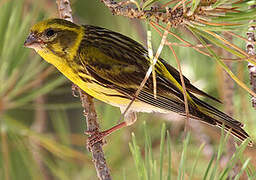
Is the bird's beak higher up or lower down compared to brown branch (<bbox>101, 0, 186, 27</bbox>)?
higher up

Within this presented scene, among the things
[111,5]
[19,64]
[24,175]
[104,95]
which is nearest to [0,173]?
[24,175]

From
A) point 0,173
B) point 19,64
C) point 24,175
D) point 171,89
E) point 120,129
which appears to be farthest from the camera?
point 24,175

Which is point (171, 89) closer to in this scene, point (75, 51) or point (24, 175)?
point (75, 51)

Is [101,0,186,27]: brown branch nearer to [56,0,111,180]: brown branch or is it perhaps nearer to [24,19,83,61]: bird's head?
[56,0,111,180]: brown branch

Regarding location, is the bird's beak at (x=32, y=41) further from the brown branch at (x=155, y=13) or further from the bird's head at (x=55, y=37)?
the brown branch at (x=155, y=13)

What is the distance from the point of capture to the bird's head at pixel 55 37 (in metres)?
1.65

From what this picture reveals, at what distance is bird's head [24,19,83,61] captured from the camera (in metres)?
1.65

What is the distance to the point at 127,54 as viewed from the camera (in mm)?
1692

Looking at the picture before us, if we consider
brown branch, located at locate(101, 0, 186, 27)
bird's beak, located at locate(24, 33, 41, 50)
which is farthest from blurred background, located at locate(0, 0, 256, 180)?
brown branch, located at locate(101, 0, 186, 27)

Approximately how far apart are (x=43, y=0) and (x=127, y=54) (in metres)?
0.63

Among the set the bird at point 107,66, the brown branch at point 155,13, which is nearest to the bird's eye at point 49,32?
the bird at point 107,66

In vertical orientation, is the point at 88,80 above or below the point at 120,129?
above

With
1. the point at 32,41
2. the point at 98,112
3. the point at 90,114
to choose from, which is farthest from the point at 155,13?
the point at 98,112

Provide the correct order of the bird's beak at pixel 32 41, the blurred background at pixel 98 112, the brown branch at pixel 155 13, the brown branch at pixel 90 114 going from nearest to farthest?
the brown branch at pixel 155 13, the brown branch at pixel 90 114, the bird's beak at pixel 32 41, the blurred background at pixel 98 112
